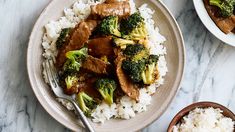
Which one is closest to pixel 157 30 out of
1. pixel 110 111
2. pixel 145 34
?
pixel 145 34

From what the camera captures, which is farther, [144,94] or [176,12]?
[176,12]

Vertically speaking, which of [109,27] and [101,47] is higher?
[109,27]

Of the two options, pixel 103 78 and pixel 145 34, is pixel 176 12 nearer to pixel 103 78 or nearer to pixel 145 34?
pixel 145 34

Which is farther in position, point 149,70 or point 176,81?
point 176,81

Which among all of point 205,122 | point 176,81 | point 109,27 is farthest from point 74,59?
point 205,122

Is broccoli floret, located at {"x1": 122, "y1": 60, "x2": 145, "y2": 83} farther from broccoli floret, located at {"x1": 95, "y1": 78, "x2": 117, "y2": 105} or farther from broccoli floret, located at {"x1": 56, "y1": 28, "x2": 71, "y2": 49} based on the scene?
broccoli floret, located at {"x1": 56, "y1": 28, "x2": 71, "y2": 49}

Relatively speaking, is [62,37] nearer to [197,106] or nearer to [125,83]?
[125,83]

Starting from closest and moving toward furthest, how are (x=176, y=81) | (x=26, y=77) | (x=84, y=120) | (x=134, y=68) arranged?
(x=134, y=68) < (x=84, y=120) < (x=176, y=81) < (x=26, y=77)

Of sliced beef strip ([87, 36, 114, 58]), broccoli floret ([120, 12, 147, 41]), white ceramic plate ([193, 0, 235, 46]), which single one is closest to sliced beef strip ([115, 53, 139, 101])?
sliced beef strip ([87, 36, 114, 58])
